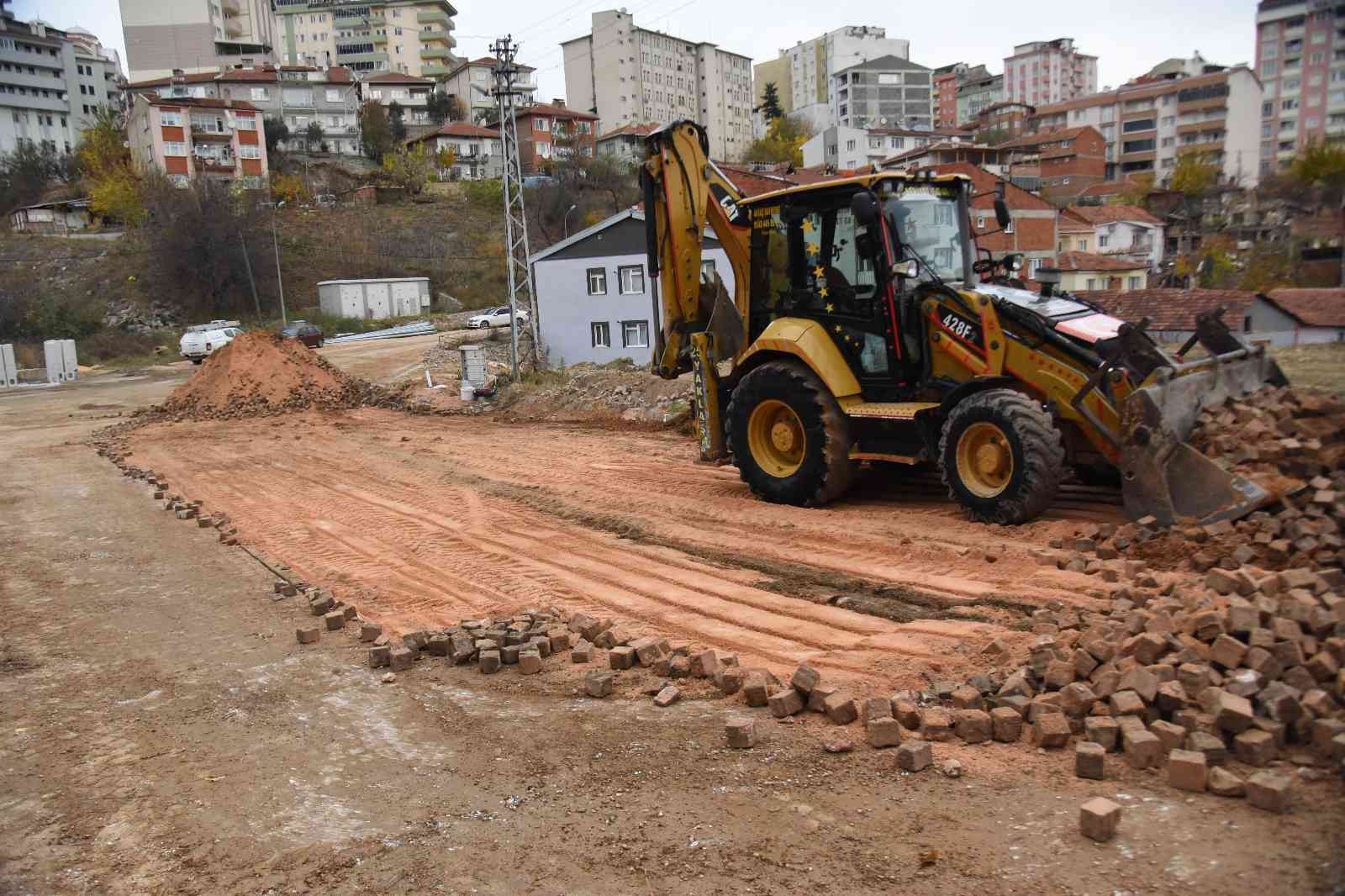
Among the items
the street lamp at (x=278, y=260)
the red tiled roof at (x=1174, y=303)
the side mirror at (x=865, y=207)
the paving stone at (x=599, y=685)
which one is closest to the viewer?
the paving stone at (x=599, y=685)

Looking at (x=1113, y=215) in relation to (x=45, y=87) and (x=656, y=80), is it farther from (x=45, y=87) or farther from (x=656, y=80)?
(x=45, y=87)

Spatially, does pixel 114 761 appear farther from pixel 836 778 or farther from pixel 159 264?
pixel 159 264

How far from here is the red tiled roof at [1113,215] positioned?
176ft

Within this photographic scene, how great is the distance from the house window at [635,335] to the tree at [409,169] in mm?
46766

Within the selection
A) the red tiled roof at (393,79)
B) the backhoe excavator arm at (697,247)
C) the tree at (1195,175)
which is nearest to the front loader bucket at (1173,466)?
the backhoe excavator arm at (697,247)

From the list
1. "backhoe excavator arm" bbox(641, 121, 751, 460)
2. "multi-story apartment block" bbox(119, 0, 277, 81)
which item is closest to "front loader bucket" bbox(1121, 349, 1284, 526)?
"backhoe excavator arm" bbox(641, 121, 751, 460)

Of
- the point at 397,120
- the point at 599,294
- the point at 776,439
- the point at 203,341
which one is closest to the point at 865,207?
the point at 776,439

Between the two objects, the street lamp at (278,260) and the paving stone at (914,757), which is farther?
the street lamp at (278,260)

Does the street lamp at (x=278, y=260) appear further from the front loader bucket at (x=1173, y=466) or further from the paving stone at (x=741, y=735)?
Answer: the paving stone at (x=741, y=735)

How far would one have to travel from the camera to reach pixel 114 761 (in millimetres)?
5035

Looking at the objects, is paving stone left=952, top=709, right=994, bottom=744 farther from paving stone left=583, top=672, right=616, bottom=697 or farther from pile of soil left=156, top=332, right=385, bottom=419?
pile of soil left=156, top=332, right=385, bottom=419

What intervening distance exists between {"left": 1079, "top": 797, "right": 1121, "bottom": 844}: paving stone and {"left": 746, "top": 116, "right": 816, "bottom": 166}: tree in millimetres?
88796

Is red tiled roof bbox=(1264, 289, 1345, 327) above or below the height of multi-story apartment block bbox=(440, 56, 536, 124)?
below

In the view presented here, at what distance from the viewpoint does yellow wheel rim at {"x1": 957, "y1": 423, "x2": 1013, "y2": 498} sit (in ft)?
26.5
